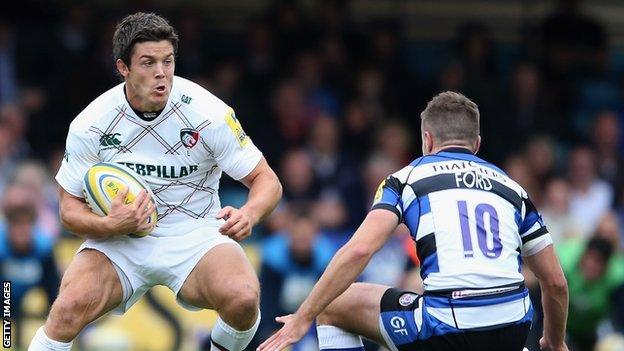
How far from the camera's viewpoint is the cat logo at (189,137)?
797 centimetres

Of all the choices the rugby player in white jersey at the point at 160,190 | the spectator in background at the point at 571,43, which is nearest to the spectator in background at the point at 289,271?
the rugby player in white jersey at the point at 160,190

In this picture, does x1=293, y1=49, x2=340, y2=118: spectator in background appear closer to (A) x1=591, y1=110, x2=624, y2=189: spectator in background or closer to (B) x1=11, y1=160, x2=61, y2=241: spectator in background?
(A) x1=591, y1=110, x2=624, y2=189: spectator in background

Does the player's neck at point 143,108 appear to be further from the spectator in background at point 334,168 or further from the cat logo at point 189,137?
the spectator in background at point 334,168

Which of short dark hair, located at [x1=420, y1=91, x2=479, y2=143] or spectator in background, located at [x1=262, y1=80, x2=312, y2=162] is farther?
spectator in background, located at [x1=262, y1=80, x2=312, y2=162]

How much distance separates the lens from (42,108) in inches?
577

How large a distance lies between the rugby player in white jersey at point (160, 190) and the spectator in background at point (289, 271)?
14.1 ft

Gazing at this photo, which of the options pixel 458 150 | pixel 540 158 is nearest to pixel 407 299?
pixel 458 150

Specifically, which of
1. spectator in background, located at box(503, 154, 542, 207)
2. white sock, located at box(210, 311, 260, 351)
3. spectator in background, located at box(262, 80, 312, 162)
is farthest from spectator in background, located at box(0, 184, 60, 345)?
spectator in background, located at box(503, 154, 542, 207)

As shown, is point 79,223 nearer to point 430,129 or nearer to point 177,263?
point 177,263

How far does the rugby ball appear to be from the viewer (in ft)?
25.2

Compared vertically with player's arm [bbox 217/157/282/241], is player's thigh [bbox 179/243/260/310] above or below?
below

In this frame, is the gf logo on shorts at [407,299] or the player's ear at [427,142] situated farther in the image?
the player's ear at [427,142]

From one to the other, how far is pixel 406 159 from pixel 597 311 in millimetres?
3419

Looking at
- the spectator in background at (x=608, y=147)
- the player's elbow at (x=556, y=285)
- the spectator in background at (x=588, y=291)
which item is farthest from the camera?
the spectator in background at (x=608, y=147)
